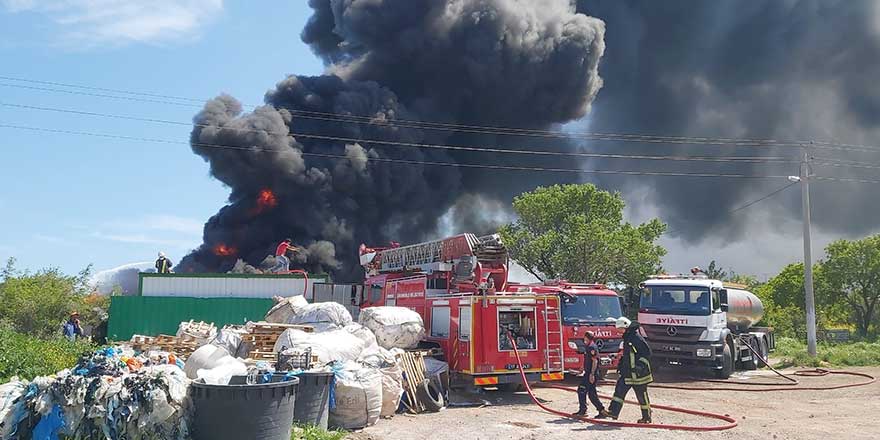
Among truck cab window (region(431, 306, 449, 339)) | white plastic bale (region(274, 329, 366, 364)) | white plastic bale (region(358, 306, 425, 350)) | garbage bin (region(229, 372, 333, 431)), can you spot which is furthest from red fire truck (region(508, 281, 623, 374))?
garbage bin (region(229, 372, 333, 431))

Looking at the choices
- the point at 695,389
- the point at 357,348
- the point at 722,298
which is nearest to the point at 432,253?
the point at 357,348

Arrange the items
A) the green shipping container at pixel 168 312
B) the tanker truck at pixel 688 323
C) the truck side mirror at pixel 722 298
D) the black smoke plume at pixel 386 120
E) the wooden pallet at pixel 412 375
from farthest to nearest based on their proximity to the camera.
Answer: the black smoke plume at pixel 386 120 → the green shipping container at pixel 168 312 → the truck side mirror at pixel 722 298 → the tanker truck at pixel 688 323 → the wooden pallet at pixel 412 375

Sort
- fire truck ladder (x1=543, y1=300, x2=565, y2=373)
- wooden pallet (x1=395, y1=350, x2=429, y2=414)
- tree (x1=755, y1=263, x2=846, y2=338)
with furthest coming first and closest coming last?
tree (x1=755, y1=263, x2=846, y2=338) → fire truck ladder (x1=543, y1=300, x2=565, y2=373) → wooden pallet (x1=395, y1=350, x2=429, y2=414)

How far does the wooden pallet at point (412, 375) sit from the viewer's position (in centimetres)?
1181

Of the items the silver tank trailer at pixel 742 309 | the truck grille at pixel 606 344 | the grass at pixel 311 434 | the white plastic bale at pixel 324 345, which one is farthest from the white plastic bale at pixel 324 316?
the silver tank trailer at pixel 742 309

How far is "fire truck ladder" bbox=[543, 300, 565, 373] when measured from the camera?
13477 mm

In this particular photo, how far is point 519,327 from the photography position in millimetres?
13617

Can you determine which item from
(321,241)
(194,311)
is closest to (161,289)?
(194,311)

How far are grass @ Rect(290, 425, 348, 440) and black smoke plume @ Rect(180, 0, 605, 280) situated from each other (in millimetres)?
27020

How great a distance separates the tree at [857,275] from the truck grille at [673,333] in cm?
3692

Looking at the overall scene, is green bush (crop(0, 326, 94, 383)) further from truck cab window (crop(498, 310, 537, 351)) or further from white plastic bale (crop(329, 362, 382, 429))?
truck cab window (crop(498, 310, 537, 351))

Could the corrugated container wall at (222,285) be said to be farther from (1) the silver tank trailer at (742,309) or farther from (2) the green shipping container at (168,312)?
(1) the silver tank trailer at (742,309)

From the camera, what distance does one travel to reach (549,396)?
13.9 meters

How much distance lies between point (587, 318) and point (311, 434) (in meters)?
8.68
